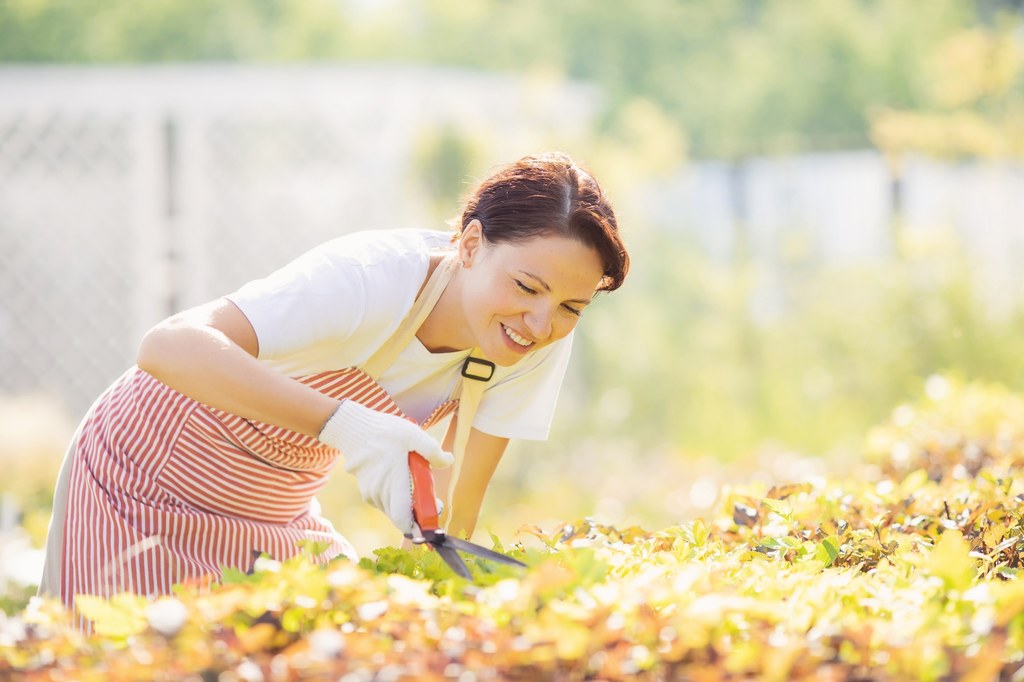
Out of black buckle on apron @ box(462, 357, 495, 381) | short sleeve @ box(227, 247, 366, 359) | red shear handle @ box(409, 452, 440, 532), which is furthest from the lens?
black buckle on apron @ box(462, 357, 495, 381)

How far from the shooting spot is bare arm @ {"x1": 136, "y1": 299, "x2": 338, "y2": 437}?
1.66m

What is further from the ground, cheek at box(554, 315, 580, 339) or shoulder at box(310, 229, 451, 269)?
shoulder at box(310, 229, 451, 269)

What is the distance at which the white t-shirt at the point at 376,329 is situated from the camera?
1.81m

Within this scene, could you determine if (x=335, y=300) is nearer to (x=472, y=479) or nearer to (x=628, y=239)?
(x=472, y=479)

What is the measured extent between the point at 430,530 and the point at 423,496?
0.06 metres

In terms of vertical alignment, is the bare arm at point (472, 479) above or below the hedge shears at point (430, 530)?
below

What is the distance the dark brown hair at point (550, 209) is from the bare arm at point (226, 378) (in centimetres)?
45

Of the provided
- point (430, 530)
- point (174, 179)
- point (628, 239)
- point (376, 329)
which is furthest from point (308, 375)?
point (174, 179)

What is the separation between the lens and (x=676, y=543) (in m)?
1.67

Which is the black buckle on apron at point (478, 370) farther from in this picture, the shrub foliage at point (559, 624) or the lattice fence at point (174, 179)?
the lattice fence at point (174, 179)

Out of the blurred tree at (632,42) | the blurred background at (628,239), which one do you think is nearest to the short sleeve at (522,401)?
the blurred background at (628,239)

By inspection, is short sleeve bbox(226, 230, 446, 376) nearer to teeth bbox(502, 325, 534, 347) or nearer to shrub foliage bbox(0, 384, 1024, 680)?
teeth bbox(502, 325, 534, 347)

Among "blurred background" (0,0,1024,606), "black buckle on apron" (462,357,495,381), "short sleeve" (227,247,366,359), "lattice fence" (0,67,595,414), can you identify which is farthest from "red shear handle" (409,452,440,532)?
"lattice fence" (0,67,595,414)

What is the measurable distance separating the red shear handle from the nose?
0.34 meters
